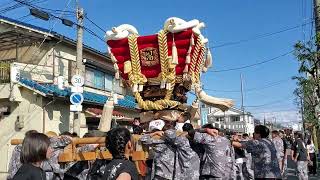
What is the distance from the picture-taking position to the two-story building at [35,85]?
18328 millimetres

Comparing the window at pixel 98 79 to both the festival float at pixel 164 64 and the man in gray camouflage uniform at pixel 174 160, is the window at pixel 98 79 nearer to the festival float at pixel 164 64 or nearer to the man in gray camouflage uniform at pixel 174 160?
the festival float at pixel 164 64

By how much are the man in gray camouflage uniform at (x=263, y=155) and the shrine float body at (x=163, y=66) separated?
908 mm

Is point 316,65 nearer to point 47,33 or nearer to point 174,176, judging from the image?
point 174,176

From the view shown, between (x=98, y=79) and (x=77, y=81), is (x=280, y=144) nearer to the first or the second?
(x=77, y=81)

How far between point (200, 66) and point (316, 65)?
4193 millimetres

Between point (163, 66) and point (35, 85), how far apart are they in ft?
36.1

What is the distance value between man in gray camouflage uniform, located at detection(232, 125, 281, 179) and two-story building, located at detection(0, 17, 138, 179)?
32.7 feet

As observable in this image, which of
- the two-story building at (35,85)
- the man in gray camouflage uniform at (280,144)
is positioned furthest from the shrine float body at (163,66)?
the two-story building at (35,85)

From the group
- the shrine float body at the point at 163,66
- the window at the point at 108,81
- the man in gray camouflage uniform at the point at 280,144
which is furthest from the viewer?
the window at the point at 108,81

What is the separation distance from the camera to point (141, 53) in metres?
8.53

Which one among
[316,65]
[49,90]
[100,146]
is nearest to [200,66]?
[100,146]

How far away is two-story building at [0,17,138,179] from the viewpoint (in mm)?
18328

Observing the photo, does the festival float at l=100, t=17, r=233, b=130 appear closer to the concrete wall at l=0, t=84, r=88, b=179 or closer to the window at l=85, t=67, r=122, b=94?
the concrete wall at l=0, t=84, r=88, b=179

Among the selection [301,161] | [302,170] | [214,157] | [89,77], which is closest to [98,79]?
[89,77]
